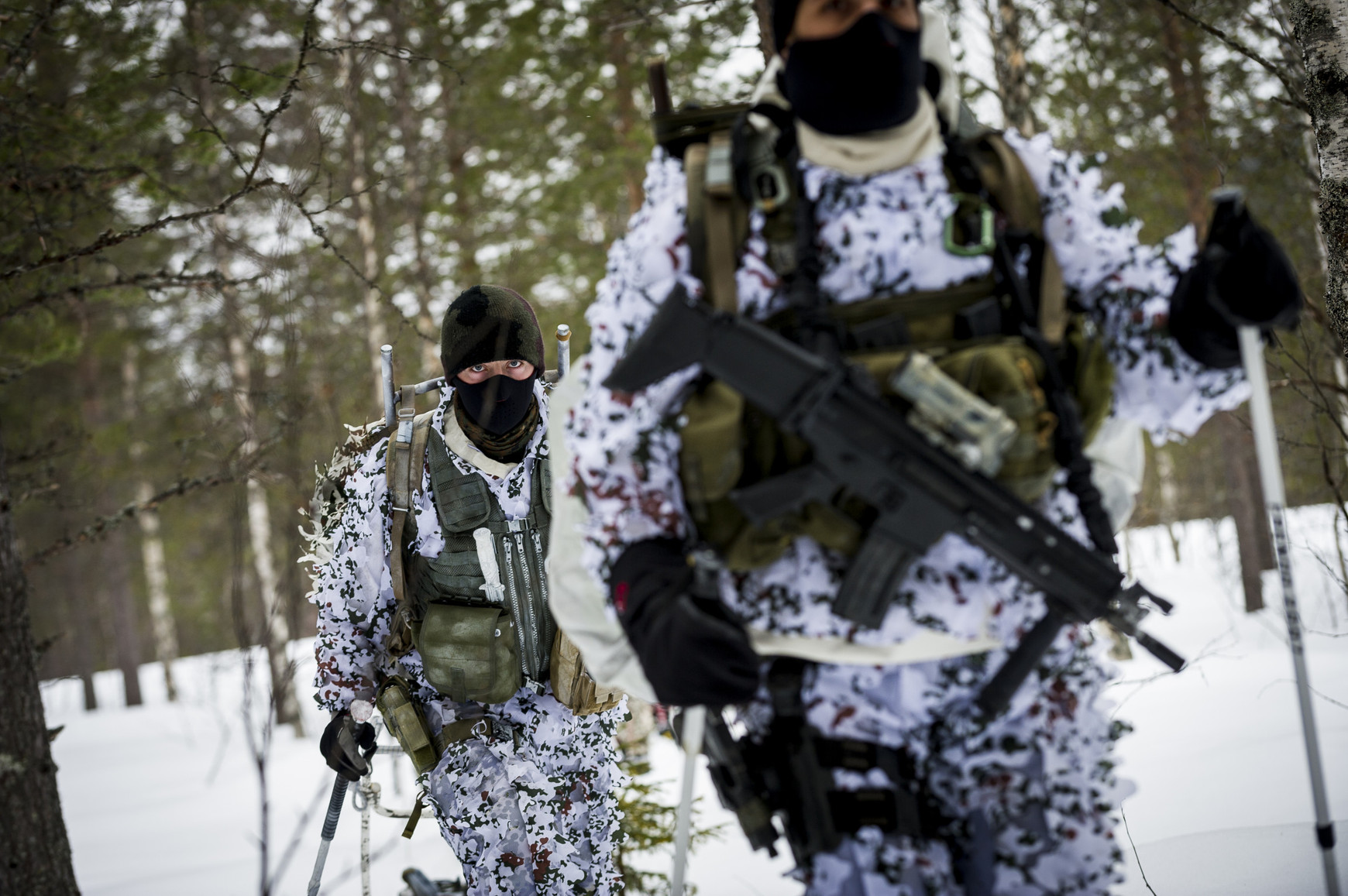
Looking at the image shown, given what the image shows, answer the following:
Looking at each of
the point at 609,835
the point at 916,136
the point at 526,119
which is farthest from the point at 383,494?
the point at 526,119

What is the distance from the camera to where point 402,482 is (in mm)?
3232

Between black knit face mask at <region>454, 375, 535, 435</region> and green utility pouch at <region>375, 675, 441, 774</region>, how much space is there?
3.18ft

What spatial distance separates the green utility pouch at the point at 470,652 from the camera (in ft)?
10.2

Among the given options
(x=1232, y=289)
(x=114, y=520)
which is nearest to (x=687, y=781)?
(x=1232, y=289)

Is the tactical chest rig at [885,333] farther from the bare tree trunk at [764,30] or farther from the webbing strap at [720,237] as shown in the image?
the bare tree trunk at [764,30]

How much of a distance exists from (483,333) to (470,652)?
1.08 metres

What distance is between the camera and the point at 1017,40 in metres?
7.16

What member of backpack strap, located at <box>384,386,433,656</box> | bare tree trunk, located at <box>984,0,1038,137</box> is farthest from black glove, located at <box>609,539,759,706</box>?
bare tree trunk, located at <box>984,0,1038,137</box>

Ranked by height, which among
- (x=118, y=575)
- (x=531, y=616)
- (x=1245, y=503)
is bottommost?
(x=1245, y=503)

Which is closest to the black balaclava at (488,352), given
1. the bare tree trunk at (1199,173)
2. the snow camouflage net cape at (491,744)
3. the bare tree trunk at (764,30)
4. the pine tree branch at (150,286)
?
the snow camouflage net cape at (491,744)

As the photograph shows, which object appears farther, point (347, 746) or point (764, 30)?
point (764, 30)

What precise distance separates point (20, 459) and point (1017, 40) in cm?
770

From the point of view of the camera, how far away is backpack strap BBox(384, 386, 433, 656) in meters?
3.23

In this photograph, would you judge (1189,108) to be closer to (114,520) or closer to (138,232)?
(138,232)
